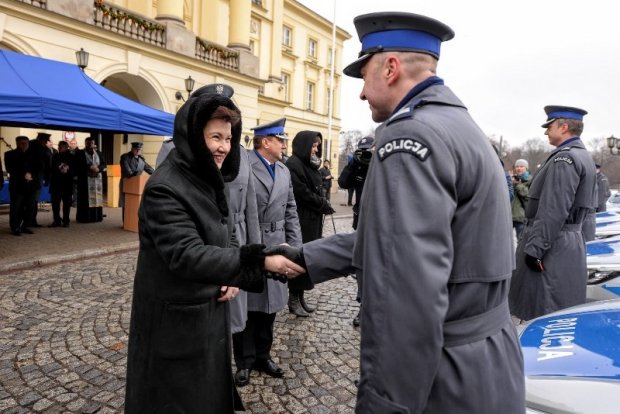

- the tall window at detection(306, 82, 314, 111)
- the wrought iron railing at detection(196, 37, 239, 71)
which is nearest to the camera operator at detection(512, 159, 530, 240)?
the wrought iron railing at detection(196, 37, 239, 71)

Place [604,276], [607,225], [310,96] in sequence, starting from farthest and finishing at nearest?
[310,96] → [607,225] → [604,276]

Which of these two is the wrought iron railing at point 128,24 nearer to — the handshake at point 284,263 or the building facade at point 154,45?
the building facade at point 154,45

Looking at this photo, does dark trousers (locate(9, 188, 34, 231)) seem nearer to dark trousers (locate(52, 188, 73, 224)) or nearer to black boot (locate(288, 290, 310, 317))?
dark trousers (locate(52, 188, 73, 224))

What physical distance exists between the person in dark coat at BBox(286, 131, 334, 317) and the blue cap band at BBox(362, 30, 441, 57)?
3.59 metres

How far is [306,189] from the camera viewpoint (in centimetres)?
537

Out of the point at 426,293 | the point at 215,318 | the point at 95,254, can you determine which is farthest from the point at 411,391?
the point at 95,254

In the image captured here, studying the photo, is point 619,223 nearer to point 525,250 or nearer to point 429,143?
point 525,250

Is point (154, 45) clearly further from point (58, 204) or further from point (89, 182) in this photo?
point (58, 204)

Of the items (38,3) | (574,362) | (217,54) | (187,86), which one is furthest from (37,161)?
(217,54)

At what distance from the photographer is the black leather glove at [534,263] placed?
4.08 metres

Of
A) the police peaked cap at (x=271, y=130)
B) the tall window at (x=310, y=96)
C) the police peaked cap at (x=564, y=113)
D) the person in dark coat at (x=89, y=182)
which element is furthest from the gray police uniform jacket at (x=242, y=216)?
the tall window at (x=310, y=96)

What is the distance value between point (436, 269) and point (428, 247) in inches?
2.5

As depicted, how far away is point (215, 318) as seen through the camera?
2279 mm

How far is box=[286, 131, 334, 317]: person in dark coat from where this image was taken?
5.27 metres
